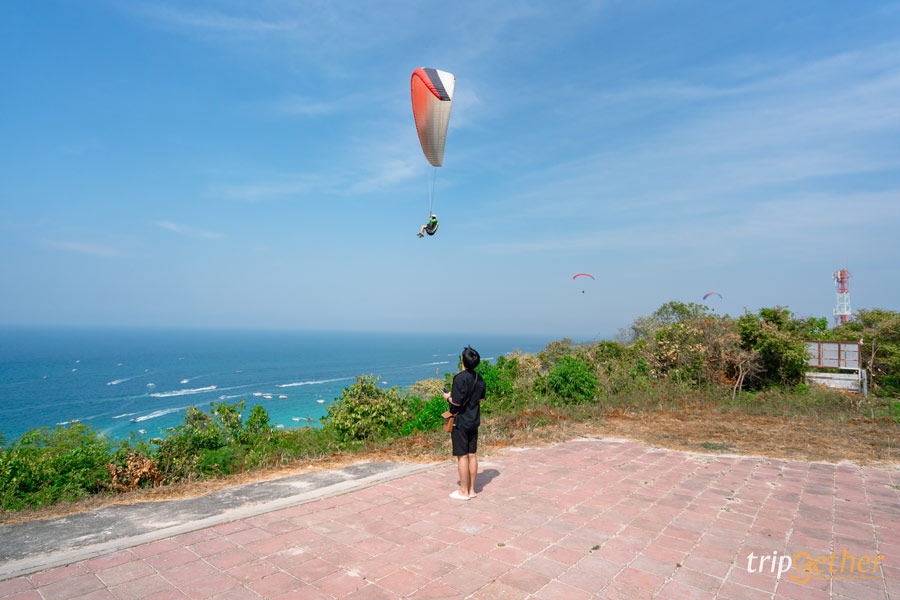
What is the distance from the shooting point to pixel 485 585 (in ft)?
10.4

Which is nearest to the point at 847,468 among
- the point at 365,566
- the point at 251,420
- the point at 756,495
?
the point at 756,495

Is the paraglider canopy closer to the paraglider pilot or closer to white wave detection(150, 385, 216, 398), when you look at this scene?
the paraglider pilot

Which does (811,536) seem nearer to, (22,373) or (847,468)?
(847,468)

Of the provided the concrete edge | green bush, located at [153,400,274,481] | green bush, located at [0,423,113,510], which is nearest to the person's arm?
the concrete edge

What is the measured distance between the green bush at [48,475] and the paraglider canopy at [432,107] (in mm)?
7822

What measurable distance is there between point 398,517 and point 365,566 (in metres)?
0.99

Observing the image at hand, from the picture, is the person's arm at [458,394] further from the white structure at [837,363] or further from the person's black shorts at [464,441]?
the white structure at [837,363]

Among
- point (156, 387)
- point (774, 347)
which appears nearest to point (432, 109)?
point (774, 347)

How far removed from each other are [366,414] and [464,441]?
11.6ft

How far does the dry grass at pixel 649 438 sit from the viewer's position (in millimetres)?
5480

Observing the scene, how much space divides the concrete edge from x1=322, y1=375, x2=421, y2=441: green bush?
1984 mm

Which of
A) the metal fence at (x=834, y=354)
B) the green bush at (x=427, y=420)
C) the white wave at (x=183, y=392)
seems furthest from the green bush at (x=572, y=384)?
the white wave at (x=183, y=392)

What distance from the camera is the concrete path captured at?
3113 mm

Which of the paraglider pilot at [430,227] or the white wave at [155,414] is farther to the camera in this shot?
the white wave at [155,414]
